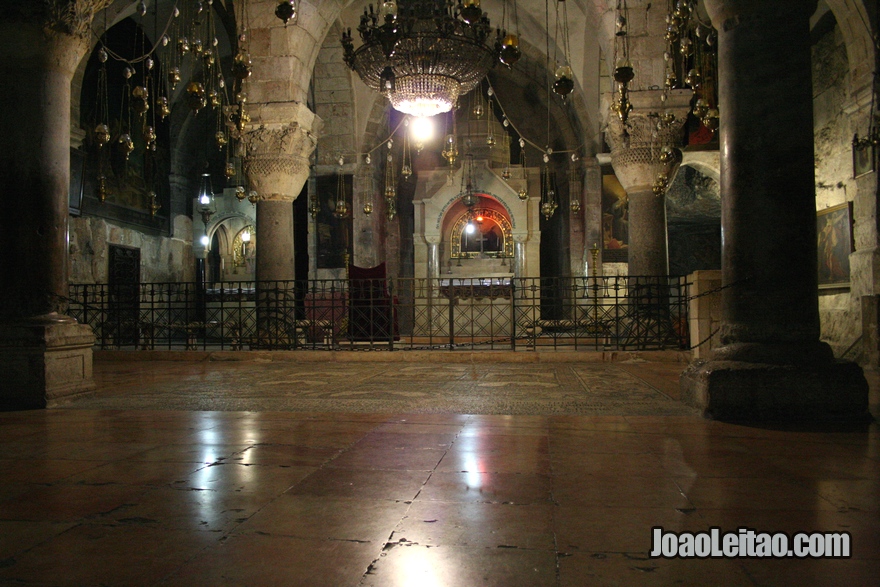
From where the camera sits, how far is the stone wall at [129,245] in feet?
43.4

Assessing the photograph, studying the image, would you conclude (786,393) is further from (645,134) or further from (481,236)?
(481,236)

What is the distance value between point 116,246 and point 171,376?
9.34 m

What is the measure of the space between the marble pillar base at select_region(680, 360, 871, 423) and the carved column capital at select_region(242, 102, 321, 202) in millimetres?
8490

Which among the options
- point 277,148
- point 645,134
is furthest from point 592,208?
point 277,148

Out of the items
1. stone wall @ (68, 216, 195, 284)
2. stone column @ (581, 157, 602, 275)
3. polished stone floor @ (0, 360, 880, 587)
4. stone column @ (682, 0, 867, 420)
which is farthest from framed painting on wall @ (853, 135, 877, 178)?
stone wall @ (68, 216, 195, 284)

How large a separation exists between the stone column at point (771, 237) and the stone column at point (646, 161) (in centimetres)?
577

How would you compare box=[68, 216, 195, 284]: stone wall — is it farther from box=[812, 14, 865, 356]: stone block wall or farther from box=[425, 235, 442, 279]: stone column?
box=[812, 14, 865, 356]: stone block wall

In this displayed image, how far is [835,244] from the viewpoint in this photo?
9.25 meters

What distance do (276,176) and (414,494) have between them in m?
9.12

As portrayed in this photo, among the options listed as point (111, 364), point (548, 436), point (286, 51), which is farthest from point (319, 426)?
point (286, 51)

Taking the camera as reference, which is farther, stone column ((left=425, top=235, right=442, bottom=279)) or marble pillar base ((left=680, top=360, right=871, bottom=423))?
stone column ((left=425, top=235, right=442, bottom=279))

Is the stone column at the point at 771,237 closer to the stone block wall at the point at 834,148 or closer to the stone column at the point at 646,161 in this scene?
the stone block wall at the point at 834,148

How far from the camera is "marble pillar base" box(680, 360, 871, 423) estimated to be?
3.84 meters

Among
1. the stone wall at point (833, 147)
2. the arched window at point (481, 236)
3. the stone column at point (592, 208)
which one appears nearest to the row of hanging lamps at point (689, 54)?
the stone wall at point (833, 147)
